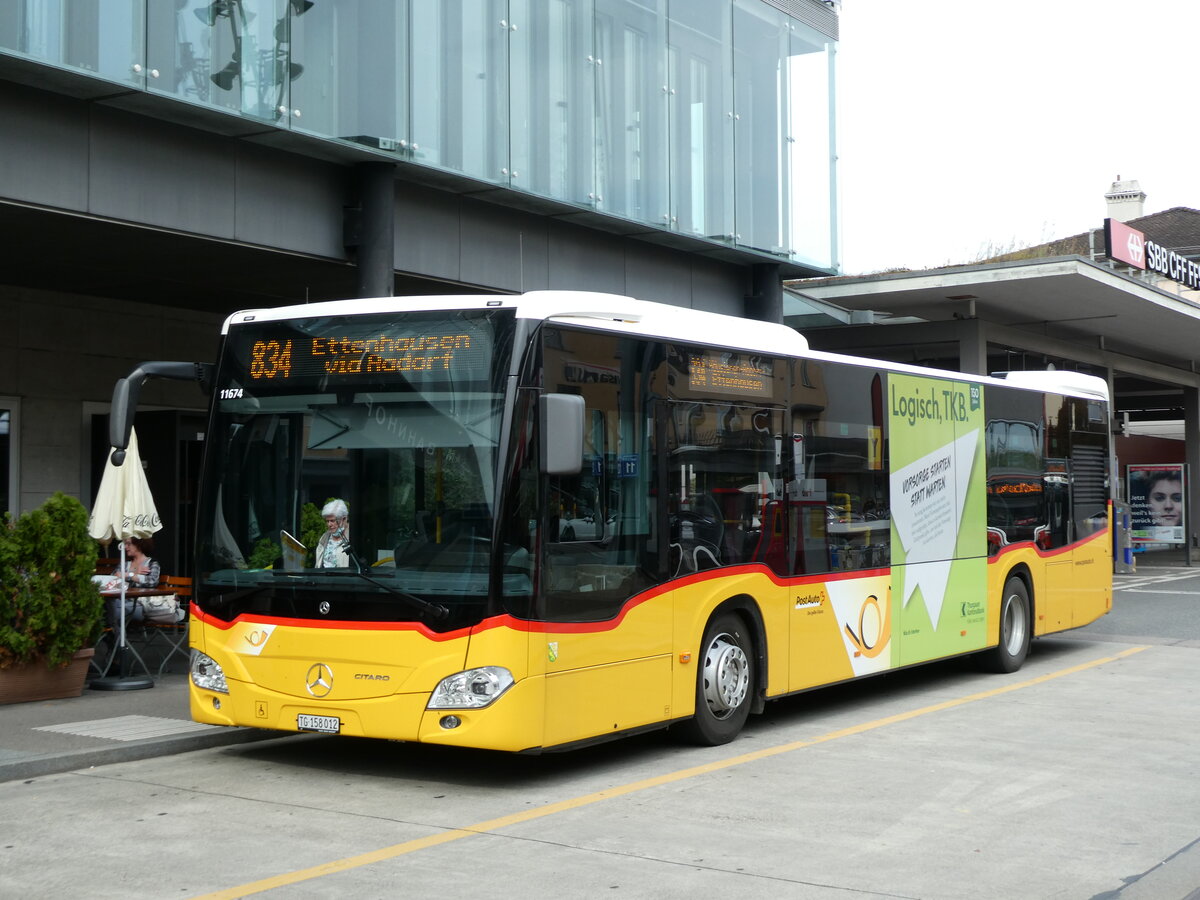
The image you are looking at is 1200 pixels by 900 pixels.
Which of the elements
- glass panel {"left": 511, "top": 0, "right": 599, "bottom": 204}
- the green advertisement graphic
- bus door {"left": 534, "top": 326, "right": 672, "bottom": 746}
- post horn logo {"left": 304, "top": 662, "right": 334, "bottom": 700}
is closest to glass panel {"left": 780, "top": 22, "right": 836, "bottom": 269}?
glass panel {"left": 511, "top": 0, "right": 599, "bottom": 204}

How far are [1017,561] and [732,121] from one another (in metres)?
7.29

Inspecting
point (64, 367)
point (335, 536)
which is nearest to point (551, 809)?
point (335, 536)

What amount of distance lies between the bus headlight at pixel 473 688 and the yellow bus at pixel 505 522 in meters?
0.01

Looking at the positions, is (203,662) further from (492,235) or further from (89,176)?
(492,235)

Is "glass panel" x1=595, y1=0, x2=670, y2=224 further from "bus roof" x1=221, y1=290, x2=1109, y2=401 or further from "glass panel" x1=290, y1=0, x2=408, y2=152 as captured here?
"bus roof" x1=221, y1=290, x2=1109, y2=401

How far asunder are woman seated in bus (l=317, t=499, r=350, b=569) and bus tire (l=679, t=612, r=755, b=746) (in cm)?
253

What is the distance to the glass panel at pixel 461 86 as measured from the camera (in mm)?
13711

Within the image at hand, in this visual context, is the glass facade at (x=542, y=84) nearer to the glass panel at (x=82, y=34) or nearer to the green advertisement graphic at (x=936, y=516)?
the glass panel at (x=82, y=34)

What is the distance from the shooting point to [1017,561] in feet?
46.4

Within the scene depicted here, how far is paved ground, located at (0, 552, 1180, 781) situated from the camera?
8.73 metres

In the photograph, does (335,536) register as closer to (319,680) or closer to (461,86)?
(319,680)

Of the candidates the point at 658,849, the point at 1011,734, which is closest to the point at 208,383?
the point at 658,849

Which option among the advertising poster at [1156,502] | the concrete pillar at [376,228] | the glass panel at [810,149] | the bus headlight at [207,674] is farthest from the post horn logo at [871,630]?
the advertising poster at [1156,502]

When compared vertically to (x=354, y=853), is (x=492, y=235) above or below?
above
